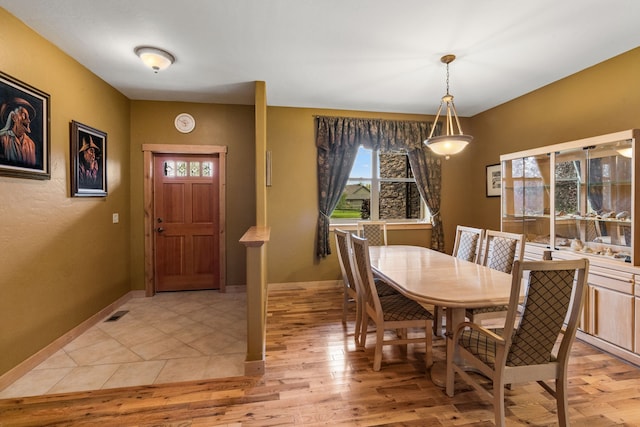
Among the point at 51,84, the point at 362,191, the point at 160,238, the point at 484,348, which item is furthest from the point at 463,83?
the point at 160,238

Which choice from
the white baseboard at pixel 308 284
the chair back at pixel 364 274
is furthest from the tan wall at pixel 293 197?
the chair back at pixel 364 274

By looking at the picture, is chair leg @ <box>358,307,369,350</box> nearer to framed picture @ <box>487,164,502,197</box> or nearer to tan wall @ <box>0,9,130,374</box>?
tan wall @ <box>0,9,130,374</box>

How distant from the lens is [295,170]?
4008 millimetres

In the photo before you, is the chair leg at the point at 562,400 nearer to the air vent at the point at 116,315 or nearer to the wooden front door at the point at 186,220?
the wooden front door at the point at 186,220

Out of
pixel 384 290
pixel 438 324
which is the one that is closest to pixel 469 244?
pixel 438 324

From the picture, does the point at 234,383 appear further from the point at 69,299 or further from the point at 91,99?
the point at 91,99

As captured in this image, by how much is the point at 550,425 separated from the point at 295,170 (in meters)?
3.50

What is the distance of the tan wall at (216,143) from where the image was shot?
12.1 feet

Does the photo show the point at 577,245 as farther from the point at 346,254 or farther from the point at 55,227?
the point at 55,227

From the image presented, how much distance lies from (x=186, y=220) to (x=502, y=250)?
386 cm

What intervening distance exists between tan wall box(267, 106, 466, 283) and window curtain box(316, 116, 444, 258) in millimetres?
122

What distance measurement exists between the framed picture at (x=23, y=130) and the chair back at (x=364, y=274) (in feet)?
8.58

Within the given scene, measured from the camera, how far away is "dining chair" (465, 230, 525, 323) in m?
2.20

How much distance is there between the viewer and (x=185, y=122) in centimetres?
376
